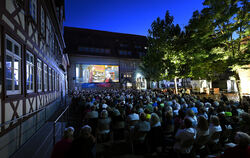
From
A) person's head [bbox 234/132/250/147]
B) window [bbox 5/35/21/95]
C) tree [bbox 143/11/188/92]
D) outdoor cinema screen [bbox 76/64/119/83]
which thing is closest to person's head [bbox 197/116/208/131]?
person's head [bbox 234/132/250/147]

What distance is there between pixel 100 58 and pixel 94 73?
15.6 ft

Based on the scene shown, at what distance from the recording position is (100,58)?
35.6m

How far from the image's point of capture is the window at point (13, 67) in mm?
4031

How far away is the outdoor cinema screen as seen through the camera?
32844 millimetres

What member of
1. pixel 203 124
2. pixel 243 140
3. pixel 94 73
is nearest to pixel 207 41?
pixel 203 124

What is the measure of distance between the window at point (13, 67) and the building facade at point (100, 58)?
84.0ft

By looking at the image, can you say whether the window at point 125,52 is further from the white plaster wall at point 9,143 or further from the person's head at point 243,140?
the person's head at point 243,140

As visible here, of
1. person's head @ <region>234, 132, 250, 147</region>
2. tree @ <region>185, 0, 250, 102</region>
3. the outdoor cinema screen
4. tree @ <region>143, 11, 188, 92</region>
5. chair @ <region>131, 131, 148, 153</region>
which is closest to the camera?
person's head @ <region>234, 132, 250, 147</region>

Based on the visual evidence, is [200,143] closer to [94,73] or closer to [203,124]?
[203,124]

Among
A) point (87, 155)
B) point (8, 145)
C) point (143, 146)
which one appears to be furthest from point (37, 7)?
point (143, 146)

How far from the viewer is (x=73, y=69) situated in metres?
32.9

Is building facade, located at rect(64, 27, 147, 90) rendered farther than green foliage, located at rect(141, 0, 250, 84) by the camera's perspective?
Yes

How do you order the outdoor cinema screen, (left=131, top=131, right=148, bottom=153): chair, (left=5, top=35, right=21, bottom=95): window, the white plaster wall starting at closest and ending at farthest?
the white plaster wall, (left=5, top=35, right=21, bottom=95): window, (left=131, top=131, right=148, bottom=153): chair, the outdoor cinema screen

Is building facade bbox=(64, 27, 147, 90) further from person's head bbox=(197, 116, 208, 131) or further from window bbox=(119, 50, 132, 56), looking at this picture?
person's head bbox=(197, 116, 208, 131)
